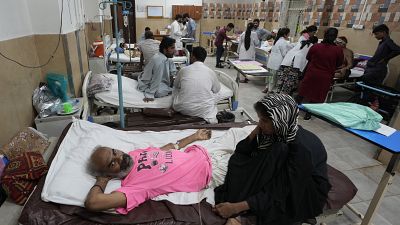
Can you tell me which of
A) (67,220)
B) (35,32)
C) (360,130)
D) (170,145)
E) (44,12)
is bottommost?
(67,220)

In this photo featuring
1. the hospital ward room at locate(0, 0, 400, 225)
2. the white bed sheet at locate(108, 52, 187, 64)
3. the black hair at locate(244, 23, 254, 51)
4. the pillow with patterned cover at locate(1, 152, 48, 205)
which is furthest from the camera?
the black hair at locate(244, 23, 254, 51)

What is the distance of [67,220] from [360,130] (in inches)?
79.0

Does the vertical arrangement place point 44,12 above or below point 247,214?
above

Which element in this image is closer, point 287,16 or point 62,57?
point 62,57

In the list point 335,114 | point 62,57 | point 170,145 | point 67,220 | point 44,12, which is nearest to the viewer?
point 67,220

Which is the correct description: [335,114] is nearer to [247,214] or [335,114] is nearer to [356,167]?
[247,214]

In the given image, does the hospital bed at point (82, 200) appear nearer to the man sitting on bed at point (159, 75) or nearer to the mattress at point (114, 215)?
the mattress at point (114, 215)

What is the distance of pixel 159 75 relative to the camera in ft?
11.4

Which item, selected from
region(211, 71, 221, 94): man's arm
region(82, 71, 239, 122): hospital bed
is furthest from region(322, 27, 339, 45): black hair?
region(211, 71, 221, 94): man's arm

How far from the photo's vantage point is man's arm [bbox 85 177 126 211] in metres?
1.43

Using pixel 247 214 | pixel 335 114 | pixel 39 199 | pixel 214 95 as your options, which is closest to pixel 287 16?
pixel 214 95

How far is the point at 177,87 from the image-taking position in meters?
3.17

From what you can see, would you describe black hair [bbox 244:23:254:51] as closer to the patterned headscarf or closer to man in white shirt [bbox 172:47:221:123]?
man in white shirt [bbox 172:47:221:123]

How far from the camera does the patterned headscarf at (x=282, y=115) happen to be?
4.40ft
